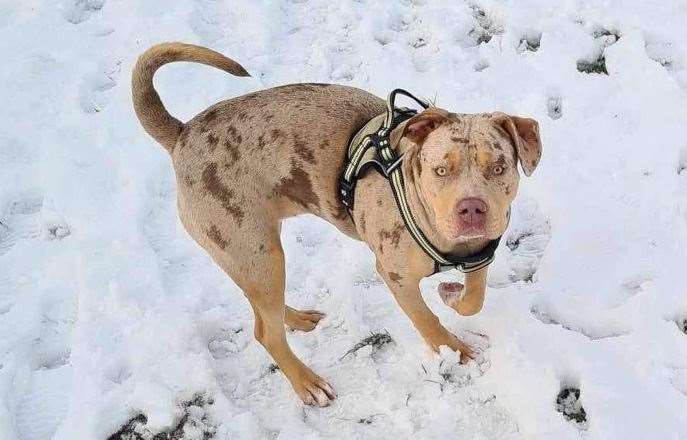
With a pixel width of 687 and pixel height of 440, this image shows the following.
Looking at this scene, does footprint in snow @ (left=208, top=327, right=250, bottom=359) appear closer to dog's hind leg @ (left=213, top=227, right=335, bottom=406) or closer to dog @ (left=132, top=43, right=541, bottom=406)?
dog's hind leg @ (left=213, top=227, right=335, bottom=406)

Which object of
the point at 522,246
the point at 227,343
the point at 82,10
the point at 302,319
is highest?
the point at 82,10

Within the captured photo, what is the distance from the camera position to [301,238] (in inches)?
160

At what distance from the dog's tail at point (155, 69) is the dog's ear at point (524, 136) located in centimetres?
112

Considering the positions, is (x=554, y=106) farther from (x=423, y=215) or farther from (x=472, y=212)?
(x=472, y=212)

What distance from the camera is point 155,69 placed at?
2955 millimetres

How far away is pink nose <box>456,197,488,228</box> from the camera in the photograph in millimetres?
2418

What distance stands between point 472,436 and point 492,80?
2431 millimetres

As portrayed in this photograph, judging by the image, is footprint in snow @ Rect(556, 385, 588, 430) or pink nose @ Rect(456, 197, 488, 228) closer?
pink nose @ Rect(456, 197, 488, 228)

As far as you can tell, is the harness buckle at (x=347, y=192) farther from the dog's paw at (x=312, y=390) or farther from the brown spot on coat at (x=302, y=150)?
the dog's paw at (x=312, y=390)

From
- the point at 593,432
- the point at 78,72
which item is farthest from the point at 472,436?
the point at 78,72

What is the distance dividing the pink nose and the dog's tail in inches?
45.3

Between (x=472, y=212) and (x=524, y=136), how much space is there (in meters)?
0.43

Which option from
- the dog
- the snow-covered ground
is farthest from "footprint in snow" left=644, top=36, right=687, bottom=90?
the dog

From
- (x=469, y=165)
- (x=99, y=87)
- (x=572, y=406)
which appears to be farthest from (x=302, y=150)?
(x=99, y=87)
